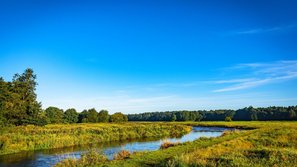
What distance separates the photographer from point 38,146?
32.5 meters

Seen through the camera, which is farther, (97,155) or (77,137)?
(77,137)

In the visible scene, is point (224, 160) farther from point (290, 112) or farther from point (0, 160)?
point (290, 112)

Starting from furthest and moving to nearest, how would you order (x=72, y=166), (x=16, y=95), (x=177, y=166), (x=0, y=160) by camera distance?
(x=16, y=95)
(x=0, y=160)
(x=72, y=166)
(x=177, y=166)

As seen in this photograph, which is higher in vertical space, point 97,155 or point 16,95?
point 16,95

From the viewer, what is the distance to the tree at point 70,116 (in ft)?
352

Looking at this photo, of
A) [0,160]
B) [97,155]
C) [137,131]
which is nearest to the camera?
[97,155]

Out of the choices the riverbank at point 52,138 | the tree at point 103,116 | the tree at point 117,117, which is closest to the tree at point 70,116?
the tree at point 103,116

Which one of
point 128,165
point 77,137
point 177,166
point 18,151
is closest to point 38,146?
point 18,151

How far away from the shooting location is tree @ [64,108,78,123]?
10715 centimetres

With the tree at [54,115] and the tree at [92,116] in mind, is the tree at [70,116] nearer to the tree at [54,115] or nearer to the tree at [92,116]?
the tree at [54,115]

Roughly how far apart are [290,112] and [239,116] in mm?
28387

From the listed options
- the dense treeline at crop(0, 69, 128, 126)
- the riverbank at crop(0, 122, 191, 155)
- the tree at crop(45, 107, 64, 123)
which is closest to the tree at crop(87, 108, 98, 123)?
the tree at crop(45, 107, 64, 123)

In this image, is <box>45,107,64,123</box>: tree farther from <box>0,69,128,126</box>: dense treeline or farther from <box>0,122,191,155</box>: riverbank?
<box>0,122,191,155</box>: riverbank

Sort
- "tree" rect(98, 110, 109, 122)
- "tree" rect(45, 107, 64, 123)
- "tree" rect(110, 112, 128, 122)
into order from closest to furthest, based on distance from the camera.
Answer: "tree" rect(45, 107, 64, 123)
"tree" rect(98, 110, 109, 122)
"tree" rect(110, 112, 128, 122)
